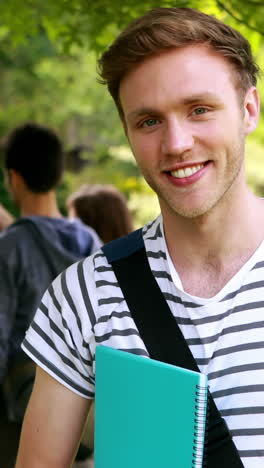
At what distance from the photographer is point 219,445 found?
4.85ft

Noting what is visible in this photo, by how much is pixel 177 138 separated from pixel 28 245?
1837 millimetres

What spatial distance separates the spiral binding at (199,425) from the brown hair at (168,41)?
2.40ft

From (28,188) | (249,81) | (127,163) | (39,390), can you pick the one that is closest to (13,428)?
(28,188)

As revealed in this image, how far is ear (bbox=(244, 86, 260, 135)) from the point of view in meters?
1.75

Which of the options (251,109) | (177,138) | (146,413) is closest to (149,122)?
(177,138)

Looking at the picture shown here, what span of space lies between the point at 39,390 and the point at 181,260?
1.53 ft

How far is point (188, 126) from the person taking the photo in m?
1.61

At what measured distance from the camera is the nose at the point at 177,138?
160cm

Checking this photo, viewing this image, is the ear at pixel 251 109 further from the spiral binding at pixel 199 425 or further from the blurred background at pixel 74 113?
the blurred background at pixel 74 113

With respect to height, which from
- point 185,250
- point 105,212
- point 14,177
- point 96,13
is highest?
point 96,13

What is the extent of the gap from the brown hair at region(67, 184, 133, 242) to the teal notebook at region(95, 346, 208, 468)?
9.93ft

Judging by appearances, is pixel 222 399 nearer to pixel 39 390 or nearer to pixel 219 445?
pixel 219 445

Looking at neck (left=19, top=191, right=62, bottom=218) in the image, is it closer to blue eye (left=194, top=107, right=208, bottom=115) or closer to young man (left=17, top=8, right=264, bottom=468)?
young man (left=17, top=8, right=264, bottom=468)

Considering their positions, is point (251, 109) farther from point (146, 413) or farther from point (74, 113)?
point (74, 113)
